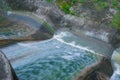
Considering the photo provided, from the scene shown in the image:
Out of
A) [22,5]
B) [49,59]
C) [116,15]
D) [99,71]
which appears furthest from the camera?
[22,5]

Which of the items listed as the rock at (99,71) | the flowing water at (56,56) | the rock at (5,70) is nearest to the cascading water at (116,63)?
the rock at (99,71)

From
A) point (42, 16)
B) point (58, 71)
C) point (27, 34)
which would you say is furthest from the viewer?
point (42, 16)

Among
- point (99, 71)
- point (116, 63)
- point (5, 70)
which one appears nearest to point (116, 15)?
point (116, 63)

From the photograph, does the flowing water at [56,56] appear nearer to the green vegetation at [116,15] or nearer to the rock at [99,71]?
the rock at [99,71]

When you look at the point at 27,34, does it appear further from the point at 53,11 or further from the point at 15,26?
the point at 53,11

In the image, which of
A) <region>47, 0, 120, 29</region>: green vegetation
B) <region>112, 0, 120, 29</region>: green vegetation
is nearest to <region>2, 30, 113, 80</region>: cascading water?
<region>112, 0, 120, 29</region>: green vegetation

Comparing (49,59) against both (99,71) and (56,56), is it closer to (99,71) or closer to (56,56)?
(56,56)

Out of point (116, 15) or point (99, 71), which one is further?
point (116, 15)

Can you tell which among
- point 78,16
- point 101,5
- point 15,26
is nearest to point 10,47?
point 15,26
